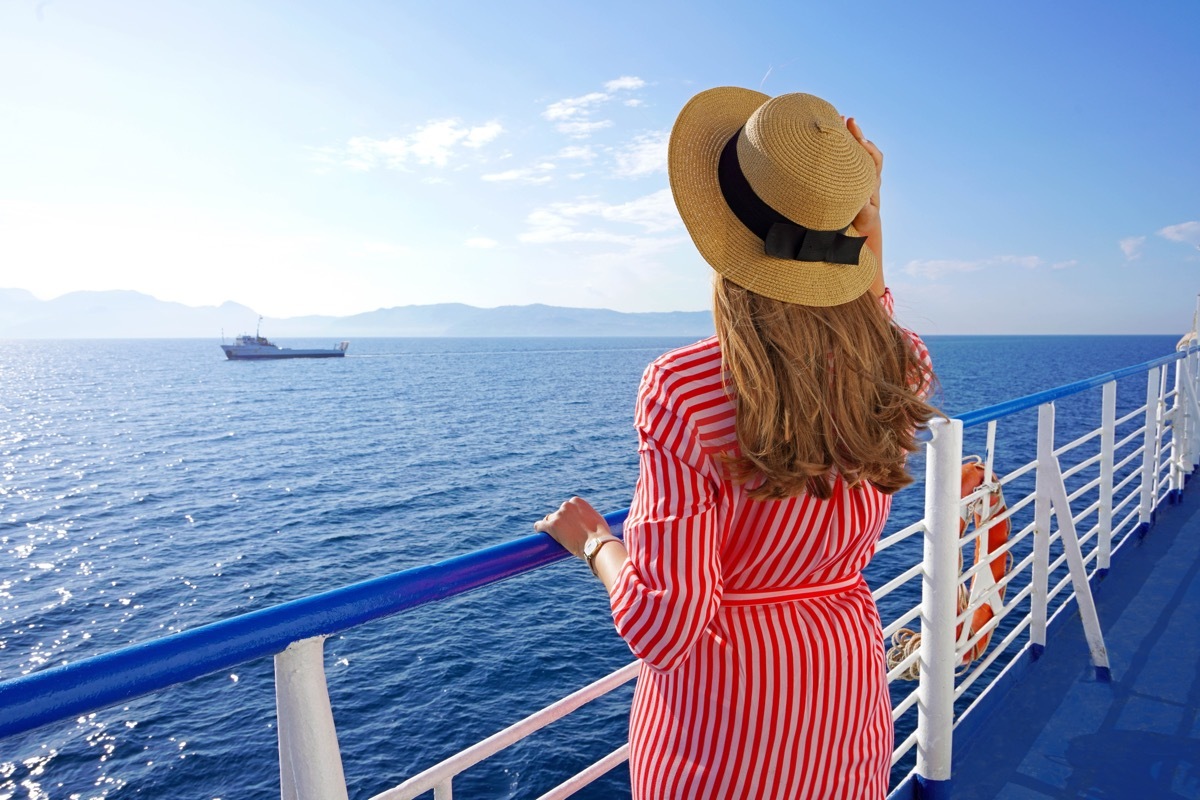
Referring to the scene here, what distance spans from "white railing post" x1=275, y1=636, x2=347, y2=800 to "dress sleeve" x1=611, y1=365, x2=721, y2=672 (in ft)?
1.20

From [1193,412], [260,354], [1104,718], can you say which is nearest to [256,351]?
[260,354]

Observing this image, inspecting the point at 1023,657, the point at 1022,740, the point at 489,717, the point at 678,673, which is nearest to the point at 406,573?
the point at 678,673

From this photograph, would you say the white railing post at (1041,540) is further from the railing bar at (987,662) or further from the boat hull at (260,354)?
the boat hull at (260,354)

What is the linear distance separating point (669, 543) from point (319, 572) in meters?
18.0

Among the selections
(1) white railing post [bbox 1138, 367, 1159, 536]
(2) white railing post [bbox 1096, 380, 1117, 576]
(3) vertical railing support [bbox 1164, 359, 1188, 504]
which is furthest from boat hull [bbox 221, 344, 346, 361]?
(2) white railing post [bbox 1096, 380, 1117, 576]

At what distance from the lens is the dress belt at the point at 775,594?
971mm

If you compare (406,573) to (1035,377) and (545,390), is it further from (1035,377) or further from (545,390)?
(1035,377)

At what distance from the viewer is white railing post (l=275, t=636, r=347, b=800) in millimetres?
884

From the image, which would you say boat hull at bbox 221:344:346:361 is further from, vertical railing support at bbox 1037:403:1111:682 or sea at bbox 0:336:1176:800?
vertical railing support at bbox 1037:403:1111:682

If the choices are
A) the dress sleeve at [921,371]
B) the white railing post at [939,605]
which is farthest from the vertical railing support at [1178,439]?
the dress sleeve at [921,371]

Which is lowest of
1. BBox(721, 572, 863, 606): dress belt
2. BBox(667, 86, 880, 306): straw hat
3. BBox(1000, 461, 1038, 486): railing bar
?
BBox(1000, 461, 1038, 486): railing bar

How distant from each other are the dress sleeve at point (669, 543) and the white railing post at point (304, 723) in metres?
0.37

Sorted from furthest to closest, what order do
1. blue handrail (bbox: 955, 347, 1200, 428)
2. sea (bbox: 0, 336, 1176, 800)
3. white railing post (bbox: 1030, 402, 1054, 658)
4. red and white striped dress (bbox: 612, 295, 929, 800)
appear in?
sea (bbox: 0, 336, 1176, 800)
white railing post (bbox: 1030, 402, 1054, 658)
blue handrail (bbox: 955, 347, 1200, 428)
red and white striped dress (bbox: 612, 295, 929, 800)

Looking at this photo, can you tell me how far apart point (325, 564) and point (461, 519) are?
396 centimetres
